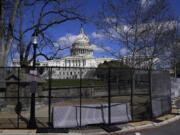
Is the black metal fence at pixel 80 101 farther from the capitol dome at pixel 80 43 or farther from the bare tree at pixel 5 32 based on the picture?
the capitol dome at pixel 80 43

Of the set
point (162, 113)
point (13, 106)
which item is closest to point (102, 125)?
point (162, 113)

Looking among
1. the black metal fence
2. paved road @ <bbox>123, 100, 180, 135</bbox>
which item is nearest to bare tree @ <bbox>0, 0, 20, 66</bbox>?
the black metal fence

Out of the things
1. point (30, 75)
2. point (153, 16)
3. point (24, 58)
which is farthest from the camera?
point (153, 16)

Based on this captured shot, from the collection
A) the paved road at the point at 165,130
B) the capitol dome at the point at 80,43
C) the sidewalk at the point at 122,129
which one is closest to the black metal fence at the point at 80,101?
the sidewalk at the point at 122,129

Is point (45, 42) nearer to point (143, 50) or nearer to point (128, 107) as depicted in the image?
point (143, 50)

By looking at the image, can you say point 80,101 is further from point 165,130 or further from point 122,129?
point 165,130

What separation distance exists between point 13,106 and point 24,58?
6.17m

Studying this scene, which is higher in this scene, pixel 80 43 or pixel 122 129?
pixel 80 43

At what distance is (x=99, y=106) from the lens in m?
9.62

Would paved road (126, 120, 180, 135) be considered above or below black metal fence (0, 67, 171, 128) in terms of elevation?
below

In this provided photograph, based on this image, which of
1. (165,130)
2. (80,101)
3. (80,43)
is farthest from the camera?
(80,43)

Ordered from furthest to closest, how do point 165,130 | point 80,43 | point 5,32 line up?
point 80,43
point 5,32
point 165,130

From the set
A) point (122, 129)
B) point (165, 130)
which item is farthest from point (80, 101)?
point (165, 130)

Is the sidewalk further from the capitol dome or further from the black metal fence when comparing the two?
the capitol dome
